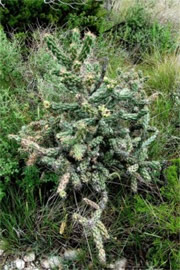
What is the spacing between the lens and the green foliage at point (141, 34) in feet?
14.9

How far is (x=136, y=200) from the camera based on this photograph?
8.27 feet

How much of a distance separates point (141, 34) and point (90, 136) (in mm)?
2886

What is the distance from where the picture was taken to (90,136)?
246 cm

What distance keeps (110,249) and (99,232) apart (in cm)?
30

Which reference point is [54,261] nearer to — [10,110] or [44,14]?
[10,110]

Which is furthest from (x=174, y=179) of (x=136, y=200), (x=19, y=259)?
(x=19, y=259)

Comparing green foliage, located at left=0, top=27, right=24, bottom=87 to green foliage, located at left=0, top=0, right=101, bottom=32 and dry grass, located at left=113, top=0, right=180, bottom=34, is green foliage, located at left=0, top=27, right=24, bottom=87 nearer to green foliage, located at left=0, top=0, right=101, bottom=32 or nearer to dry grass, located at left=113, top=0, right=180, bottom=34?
green foliage, located at left=0, top=0, right=101, bottom=32

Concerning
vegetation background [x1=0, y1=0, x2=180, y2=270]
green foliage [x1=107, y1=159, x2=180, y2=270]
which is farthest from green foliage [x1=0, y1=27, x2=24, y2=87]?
green foliage [x1=107, y1=159, x2=180, y2=270]

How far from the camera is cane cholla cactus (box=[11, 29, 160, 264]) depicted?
225 cm

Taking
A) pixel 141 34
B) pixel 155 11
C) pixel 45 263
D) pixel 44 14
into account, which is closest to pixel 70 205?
pixel 45 263

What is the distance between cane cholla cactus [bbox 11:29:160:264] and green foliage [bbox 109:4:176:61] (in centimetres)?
201

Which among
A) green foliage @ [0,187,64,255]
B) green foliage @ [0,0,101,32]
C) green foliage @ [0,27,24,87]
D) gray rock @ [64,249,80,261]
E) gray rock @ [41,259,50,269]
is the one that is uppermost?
green foliage @ [0,0,101,32]

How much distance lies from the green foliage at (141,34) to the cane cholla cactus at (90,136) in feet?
6.58

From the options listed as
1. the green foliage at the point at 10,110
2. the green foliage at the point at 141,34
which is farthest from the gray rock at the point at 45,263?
the green foliage at the point at 141,34
